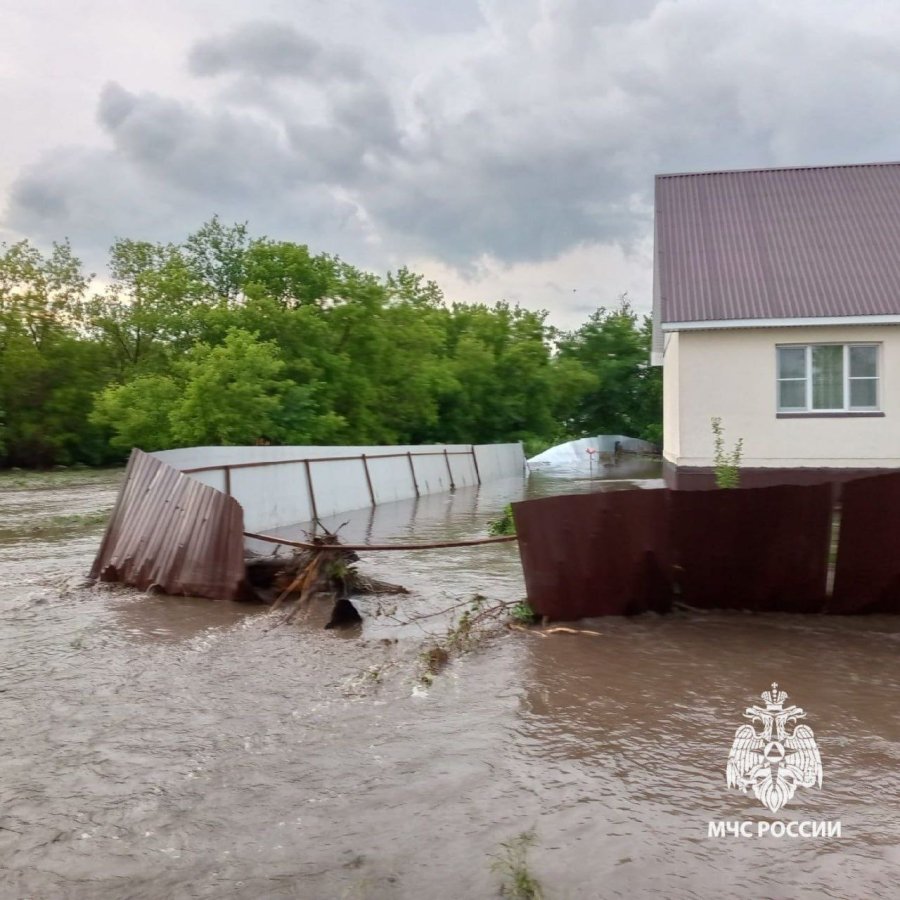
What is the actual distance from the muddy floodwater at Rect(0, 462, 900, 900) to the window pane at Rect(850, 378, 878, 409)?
347 inches

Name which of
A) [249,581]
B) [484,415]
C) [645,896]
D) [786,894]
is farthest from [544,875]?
[484,415]

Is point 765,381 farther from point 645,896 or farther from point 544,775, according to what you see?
point 645,896

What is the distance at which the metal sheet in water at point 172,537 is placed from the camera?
9.34 m

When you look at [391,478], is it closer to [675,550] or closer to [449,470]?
[449,470]

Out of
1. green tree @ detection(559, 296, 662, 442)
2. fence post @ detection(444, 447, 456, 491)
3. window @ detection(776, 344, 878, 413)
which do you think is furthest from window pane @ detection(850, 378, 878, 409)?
green tree @ detection(559, 296, 662, 442)

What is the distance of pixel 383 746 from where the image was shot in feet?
17.3

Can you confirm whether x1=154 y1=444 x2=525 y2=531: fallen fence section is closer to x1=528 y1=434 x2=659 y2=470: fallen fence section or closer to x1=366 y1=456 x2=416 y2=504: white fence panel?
x1=366 y1=456 x2=416 y2=504: white fence panel

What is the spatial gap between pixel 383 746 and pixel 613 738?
54.4 inches

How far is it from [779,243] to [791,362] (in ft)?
9.79

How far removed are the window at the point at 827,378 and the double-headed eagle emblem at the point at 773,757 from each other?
10652 mm

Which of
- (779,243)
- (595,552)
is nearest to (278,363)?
(779,243)

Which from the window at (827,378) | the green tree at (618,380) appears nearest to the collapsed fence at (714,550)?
the window at (827,378)

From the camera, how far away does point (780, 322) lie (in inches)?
583

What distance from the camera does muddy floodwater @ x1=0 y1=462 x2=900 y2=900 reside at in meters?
3.80
